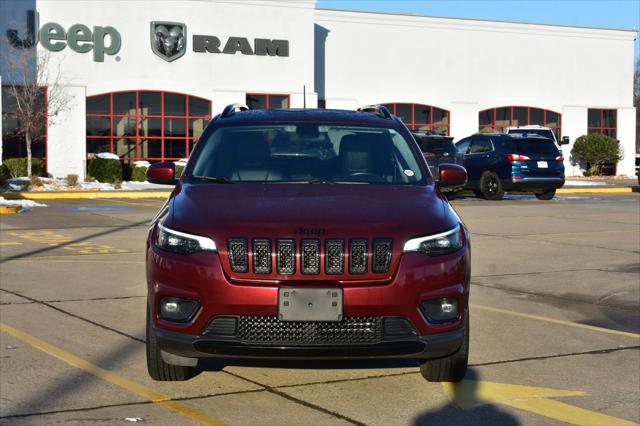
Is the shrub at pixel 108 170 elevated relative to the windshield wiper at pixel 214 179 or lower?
lower

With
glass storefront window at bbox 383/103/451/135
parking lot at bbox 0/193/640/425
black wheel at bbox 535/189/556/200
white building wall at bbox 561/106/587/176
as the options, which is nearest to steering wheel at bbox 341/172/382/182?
parking lot at bbox 0/193/640/425

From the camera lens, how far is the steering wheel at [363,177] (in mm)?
6859

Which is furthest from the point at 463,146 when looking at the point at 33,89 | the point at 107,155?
the point at 33,89

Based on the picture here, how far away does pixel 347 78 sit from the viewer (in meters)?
41.3

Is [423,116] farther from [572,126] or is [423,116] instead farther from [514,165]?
[514,165]

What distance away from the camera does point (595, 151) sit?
148 ft

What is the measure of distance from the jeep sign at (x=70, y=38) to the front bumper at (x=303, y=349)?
30.8m

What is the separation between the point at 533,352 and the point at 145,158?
3075 centimetres

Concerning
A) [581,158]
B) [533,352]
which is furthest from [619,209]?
[581,158]

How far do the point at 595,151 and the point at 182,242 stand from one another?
4155cm

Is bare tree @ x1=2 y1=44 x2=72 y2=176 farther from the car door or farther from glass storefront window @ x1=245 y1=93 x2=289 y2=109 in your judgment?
the car door

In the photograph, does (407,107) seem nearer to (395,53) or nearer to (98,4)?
(395,53)

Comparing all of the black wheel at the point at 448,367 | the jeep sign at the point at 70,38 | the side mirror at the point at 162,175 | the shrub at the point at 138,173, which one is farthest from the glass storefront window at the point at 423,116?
the black wheel at the point at 448,367

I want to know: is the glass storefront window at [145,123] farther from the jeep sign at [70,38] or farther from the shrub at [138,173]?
the shrub at [138,173]
